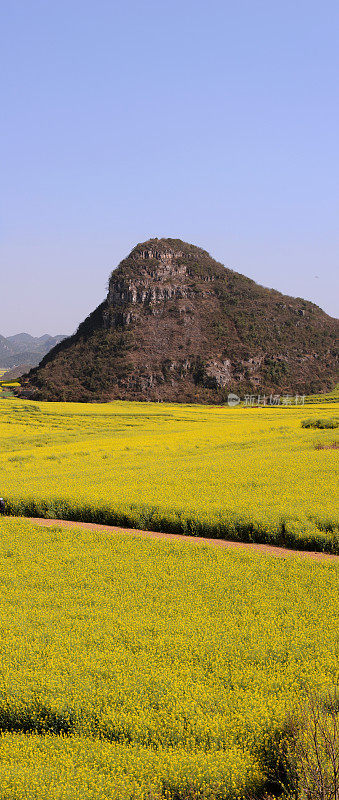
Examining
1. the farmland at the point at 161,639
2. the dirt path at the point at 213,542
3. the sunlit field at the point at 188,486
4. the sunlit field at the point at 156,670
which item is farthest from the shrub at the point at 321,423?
the sunlit field at the point at 156,670

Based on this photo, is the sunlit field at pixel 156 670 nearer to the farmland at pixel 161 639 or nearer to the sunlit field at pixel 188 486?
the farmland at pixel 161 639

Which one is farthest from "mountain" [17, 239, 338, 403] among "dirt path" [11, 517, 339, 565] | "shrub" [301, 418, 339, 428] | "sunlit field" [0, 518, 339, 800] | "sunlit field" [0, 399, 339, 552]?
"sunlit field" [0, 518, 339, 800]

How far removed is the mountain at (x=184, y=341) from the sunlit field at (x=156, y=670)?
109 meters

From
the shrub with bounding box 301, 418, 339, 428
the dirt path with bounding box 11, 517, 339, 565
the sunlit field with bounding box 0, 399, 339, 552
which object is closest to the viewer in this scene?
the dirt path with bounding box 11, 517, 339, 565

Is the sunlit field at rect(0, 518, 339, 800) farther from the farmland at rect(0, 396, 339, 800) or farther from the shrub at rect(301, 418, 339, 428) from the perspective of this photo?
the shrub at rect(301, 418, 339, 428)

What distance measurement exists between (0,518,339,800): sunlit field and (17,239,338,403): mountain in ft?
357

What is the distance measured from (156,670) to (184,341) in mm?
137425

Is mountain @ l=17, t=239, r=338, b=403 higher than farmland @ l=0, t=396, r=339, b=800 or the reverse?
higher

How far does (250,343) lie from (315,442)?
11317cm

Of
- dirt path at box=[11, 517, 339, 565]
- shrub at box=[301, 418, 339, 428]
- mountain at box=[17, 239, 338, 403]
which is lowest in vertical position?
dirt path at box=[11, 517, 339, 565]

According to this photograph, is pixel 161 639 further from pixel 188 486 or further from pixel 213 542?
pixel 188 486

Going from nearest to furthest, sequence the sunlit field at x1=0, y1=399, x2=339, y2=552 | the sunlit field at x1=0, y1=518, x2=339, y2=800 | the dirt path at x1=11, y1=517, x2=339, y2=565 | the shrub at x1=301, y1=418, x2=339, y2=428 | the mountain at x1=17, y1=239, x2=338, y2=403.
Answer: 1. the sunlit field at x1=0, y1=518, x2=339, y2=800
2. the dirt path at x1=11, y1=517, x2=339, y2=565
3. the sunlit field at x1=0, y1=399, x2=339, y2=552
4. the shrub at x1=301, y1=418, x2=339, y2=428
5. the mountain at x1=17, y1=239, x2=338, y2=403

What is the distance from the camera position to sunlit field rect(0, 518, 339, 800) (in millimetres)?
7223

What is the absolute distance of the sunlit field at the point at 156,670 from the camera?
7223mm
